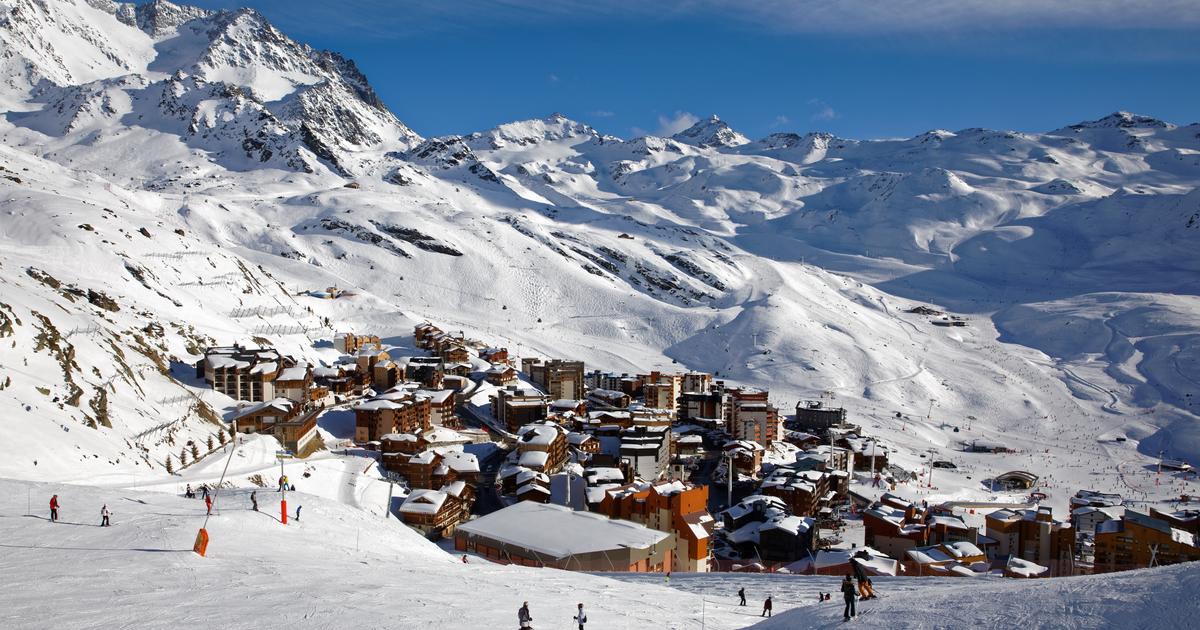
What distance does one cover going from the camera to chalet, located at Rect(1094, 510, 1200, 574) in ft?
119

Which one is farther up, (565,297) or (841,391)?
(565,297)

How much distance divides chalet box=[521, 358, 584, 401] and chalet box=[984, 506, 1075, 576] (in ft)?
133

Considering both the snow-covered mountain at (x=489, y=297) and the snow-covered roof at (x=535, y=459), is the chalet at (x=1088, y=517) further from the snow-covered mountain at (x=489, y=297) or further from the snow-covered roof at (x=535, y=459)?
the snow-covered roof at (x=535, y=459)

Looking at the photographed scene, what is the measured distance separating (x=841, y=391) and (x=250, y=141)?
15782cm

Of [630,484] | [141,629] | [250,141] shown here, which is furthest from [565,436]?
[250,141]

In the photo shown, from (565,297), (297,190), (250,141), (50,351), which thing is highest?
(250,141)

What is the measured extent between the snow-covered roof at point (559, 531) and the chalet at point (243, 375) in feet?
71.7

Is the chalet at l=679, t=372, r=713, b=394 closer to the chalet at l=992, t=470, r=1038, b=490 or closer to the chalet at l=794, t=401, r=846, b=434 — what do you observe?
the chalet at l=794, t=401, r=846, b=434

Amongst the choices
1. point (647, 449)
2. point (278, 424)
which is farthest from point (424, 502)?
point (647, 449)

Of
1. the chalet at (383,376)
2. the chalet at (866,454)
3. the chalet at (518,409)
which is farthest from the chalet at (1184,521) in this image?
the chalet at (383,376)

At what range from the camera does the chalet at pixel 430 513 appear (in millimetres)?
38594

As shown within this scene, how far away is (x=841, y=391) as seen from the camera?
302 ft

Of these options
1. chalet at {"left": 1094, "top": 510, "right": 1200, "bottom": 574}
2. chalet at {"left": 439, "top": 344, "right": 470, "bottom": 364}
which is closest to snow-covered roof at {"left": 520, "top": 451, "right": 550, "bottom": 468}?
chalet at {"left": 439, "top": 344, "right": 470, "bottom": 364}

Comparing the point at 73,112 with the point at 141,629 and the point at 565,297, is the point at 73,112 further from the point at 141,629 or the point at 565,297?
the point at 141,629
